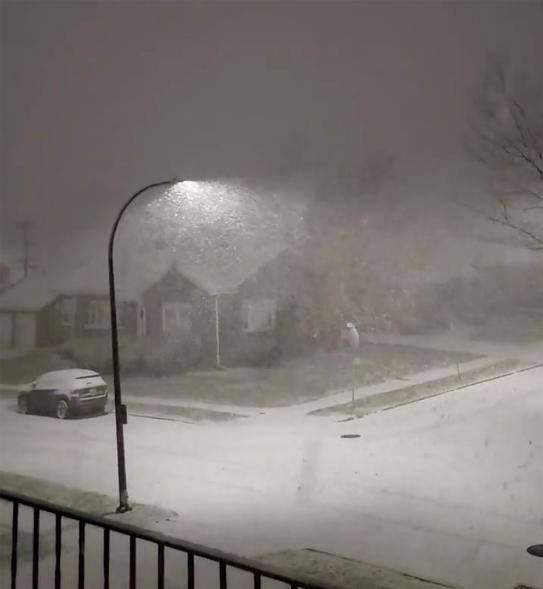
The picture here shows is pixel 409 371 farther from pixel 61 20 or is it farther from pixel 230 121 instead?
pixel 61 20

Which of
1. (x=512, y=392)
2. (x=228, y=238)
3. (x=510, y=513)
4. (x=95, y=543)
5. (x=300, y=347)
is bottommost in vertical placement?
(x=95, y=543)

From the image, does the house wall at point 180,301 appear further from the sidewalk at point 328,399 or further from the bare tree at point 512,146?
the bare tree at point 512,146

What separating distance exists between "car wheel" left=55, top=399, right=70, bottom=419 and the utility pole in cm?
56

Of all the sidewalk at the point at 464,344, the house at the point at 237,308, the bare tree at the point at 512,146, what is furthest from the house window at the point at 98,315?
the bare tree at the point at 512,146

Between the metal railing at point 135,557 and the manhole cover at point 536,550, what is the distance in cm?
56

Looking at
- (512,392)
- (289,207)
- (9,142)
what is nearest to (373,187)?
(289,207)

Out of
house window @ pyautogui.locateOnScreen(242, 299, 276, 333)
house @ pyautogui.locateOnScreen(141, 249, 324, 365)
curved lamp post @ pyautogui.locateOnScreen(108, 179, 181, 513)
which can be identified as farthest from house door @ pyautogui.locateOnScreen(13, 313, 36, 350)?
house window @ pyautogui.locateOnScreen(242, 299, 276, 333)

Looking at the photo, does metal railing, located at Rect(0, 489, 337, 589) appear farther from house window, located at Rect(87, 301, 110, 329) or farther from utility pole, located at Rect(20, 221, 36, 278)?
utility pole, located at Rect(20, 221, 36, 278)

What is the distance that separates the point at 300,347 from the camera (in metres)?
2.40

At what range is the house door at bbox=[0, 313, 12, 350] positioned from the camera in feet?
9.64

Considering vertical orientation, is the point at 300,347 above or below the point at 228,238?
below

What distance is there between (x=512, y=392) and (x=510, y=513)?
38 cm

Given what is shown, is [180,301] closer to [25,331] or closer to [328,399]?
[328,399]

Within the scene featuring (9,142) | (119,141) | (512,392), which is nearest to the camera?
(512,392)
